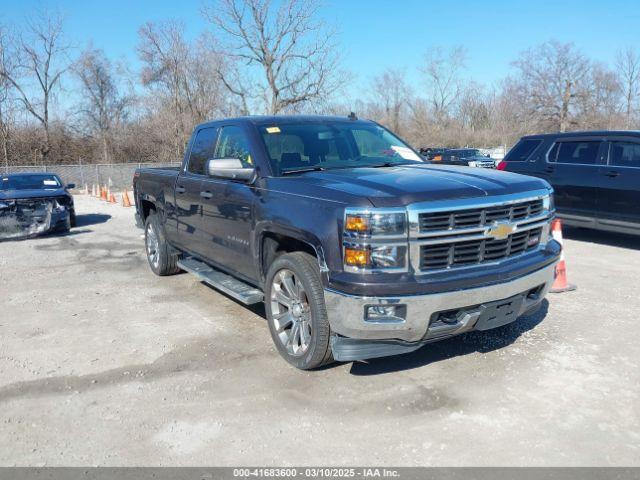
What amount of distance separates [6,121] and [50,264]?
3091 cm

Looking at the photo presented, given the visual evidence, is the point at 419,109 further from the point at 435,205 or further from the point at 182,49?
the point at 435,205

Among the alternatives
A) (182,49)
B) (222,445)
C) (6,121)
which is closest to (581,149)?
(222,445)

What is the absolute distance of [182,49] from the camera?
120 ft

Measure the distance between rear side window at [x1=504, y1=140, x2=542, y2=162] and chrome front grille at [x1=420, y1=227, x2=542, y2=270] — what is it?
6.43 meters

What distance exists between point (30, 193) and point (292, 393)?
9.84 metres

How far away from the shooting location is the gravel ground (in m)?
3.17

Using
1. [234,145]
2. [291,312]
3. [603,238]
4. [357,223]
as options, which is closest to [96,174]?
[603,238]

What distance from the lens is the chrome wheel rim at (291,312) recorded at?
412cm

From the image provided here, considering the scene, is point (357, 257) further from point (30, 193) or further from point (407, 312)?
point (30, 193)

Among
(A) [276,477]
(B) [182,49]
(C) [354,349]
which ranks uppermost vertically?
(B) [182,49]

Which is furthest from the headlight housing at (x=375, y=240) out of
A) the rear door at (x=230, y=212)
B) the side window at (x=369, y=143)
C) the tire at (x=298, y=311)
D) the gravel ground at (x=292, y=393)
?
the side window at (x=369, y=143)

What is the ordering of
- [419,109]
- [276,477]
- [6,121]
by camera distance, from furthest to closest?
1. [419,109]
2. [6,121]
3. [276,477]

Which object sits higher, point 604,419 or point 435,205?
point 435,205

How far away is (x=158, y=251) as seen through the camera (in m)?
7.39
